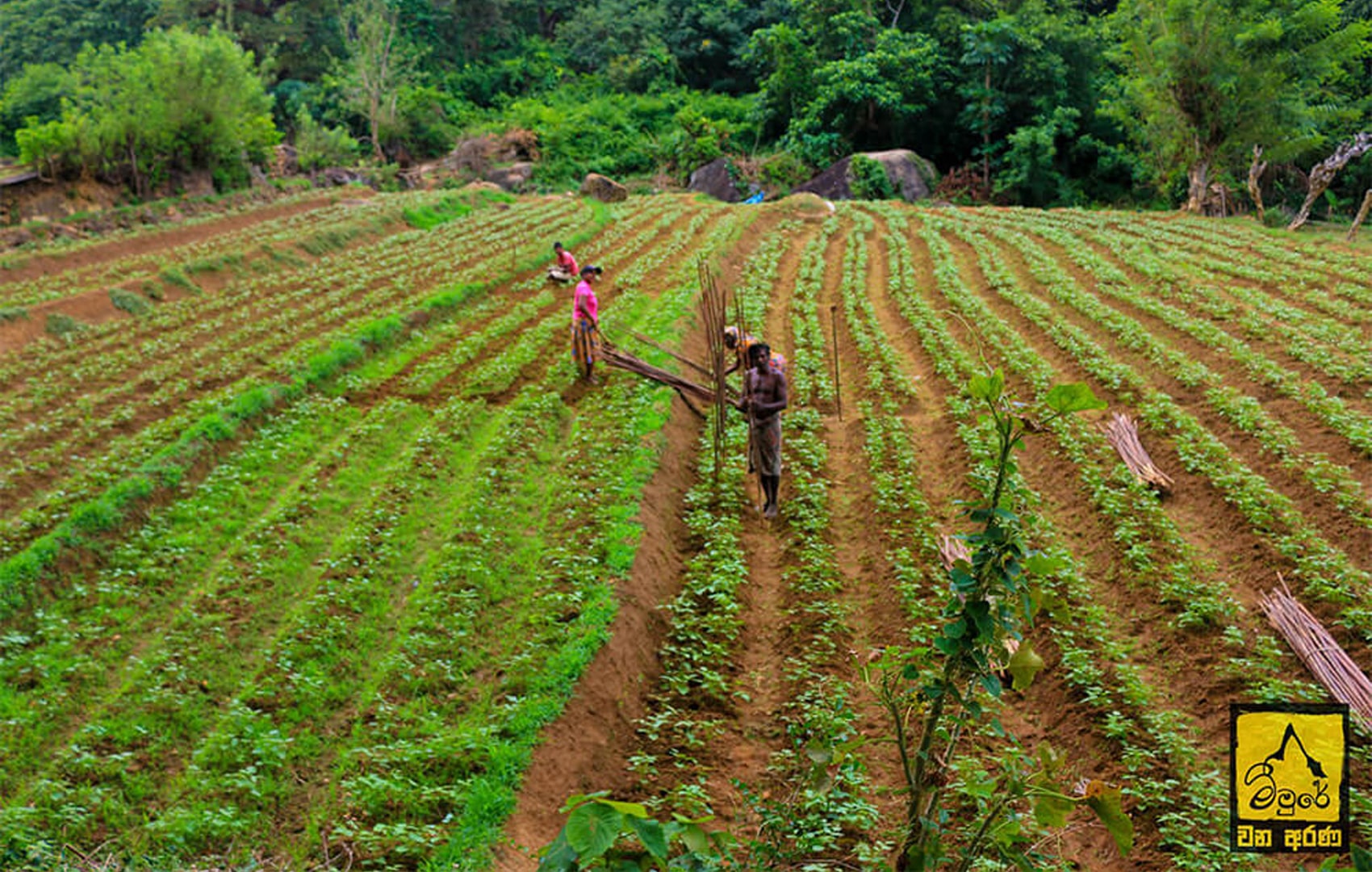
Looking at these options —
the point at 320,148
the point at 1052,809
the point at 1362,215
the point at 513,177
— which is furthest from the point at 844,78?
the point at 1052,809

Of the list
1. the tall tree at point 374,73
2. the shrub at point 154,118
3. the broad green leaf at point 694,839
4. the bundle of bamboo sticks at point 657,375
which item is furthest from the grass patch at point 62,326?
the tall tree at point 374,73

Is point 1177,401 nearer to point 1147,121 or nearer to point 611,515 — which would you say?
point 611,515

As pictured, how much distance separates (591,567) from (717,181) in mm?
37844

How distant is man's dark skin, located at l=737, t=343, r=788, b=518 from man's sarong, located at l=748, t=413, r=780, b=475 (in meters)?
0.09

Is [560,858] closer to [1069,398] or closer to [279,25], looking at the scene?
[1069,398]

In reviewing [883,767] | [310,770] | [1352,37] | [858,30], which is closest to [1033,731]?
[883,767]

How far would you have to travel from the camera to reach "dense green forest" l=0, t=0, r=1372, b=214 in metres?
28.9

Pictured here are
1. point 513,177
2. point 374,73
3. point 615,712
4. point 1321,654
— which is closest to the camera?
point 1321,654

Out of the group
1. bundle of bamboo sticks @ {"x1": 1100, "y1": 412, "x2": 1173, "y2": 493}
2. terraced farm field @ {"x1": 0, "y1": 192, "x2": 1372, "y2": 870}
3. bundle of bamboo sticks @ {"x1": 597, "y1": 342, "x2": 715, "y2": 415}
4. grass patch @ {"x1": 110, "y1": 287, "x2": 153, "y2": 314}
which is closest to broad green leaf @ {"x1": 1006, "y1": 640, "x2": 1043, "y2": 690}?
terraced farm field @ {"x1": 0, "y1": 192, "x2": 1372, "y2": 870}

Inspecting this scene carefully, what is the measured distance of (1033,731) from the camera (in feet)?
22.7

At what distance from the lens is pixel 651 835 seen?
9.30 ft

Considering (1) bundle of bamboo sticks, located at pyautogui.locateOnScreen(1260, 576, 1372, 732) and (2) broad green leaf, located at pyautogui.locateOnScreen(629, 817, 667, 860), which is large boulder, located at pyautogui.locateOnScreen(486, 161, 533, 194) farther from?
(2) broad green leaf, located at pyautogui.locateOnScreen(629, 817, 667, 860)

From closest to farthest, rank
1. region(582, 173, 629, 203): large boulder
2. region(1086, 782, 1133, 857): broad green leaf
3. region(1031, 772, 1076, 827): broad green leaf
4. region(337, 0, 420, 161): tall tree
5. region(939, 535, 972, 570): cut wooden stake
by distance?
region(1086, 782, 1133, 857): broad green leaf, region(1031, 772, 1076, 827): broad green leaf, region(939, 535, 972, 570): cut wooden stake, region(582, 173, 629, 203): large boulder, region(337, 0, 420, 161): tall tree

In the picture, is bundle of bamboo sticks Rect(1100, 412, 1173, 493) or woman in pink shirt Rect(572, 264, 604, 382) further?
woman in pink shirt Rect(572, 264, 604, 382)
